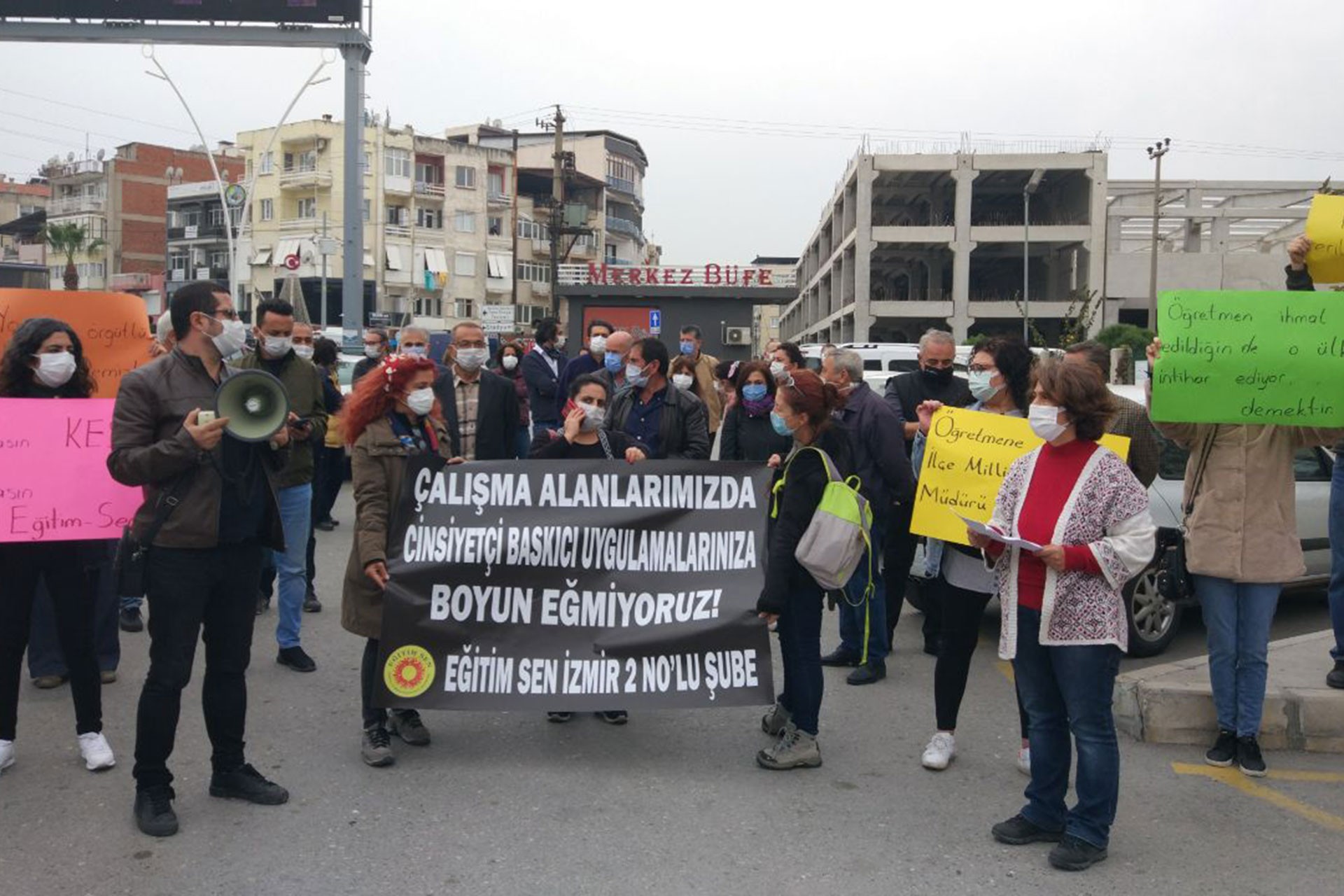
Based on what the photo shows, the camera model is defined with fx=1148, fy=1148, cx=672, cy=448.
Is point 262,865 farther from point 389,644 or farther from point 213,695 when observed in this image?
point 389,644

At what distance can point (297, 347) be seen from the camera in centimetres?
800

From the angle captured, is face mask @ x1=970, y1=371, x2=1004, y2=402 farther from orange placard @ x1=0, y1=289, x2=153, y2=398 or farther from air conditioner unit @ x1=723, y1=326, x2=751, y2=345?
air conditioner unit @ x1=723, y1=326, x2=751, y2=345

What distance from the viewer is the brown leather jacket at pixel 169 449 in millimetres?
4180

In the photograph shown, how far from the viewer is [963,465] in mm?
5387

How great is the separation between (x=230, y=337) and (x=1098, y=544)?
3344mm

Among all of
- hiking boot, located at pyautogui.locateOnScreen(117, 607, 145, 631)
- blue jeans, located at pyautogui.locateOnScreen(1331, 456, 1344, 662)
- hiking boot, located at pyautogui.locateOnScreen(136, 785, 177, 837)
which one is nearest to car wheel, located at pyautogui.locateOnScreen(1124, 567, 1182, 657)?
blue jeans, located at pyautogui.locateOnScreen(1331, 456, 1344, 662)

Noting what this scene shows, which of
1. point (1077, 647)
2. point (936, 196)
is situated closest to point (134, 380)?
point (1077, 647)

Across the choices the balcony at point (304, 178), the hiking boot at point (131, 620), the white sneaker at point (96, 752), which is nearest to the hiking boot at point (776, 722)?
the white sneaker at point (96, 752)

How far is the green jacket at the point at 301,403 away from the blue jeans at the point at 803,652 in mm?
3157

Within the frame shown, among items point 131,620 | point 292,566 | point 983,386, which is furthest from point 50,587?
point 983,386

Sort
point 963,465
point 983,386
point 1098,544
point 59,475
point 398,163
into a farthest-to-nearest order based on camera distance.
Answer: point 398,163 < point 983,386 < point 963,465 < point 59,475 < point 1098,544

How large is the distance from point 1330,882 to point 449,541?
3762mm

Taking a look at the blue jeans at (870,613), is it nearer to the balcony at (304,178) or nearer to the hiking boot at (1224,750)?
the hiking boot at (1224,750)

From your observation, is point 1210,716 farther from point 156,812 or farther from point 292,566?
point 292,566
